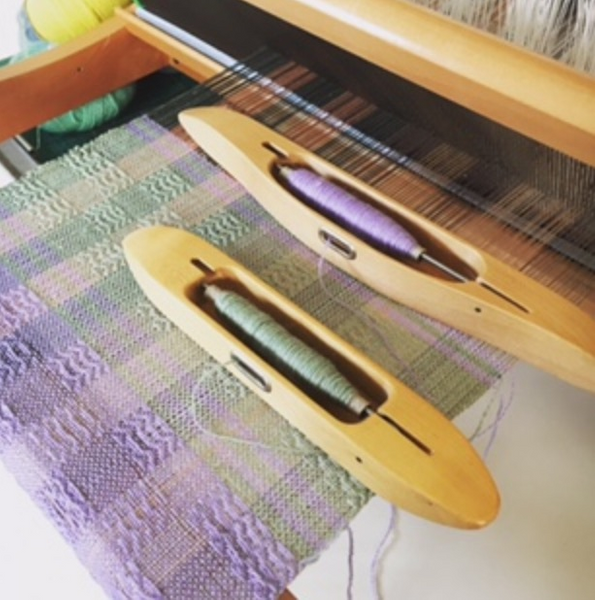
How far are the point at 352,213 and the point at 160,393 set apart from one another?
240 mm

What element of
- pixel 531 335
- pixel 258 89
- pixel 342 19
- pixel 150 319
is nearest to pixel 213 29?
pixel 258 89

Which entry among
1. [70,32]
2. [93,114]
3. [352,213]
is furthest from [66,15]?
[352,213]

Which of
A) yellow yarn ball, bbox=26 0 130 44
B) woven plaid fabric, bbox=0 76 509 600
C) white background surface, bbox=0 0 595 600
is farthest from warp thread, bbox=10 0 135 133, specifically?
white background surface, bbox=0 0 595 600

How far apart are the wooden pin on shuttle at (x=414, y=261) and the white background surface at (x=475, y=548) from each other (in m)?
0.44

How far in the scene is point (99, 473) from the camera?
1.90 feet

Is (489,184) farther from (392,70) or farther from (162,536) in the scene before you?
(162,536)

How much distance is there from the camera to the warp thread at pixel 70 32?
1194 mm

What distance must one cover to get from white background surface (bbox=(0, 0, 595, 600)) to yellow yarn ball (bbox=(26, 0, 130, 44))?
28.1 inches

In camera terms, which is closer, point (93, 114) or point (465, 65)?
point (465, 65)

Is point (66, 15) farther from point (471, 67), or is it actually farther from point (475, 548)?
point (475, 548)

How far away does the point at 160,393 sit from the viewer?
0.63 meters

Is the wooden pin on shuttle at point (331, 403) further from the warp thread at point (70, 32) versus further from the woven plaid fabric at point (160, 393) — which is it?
the warp thread at point (70, 32)

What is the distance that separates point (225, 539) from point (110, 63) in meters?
0.81

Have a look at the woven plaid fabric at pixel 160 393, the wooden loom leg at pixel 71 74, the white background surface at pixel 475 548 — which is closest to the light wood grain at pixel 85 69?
the wooden loom leg at pixel 71 74
